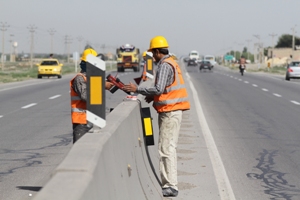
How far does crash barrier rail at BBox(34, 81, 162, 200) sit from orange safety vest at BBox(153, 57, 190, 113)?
0.34 m

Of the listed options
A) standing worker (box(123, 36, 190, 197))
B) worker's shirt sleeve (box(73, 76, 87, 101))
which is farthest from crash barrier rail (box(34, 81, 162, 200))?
worker's shirt sleeve (box(73, 76, 87, 101))

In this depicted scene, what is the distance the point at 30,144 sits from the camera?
13.7 metres

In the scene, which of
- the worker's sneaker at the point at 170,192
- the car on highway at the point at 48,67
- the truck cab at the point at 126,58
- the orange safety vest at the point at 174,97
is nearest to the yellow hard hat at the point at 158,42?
the orange safety vest at the point at 174,97

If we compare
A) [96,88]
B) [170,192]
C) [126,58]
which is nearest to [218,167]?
[170,192]

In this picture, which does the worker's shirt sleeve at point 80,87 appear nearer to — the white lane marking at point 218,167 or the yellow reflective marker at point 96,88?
the white lane marking at point 218,167

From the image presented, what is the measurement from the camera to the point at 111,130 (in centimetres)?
597

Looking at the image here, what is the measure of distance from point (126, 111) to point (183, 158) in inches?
165

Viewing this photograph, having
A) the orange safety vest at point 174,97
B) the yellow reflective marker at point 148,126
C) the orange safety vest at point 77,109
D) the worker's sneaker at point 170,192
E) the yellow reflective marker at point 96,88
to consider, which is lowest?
the worker's sneaker at point 170,192

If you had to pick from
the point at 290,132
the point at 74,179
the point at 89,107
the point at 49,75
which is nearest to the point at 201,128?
the point at 290,132

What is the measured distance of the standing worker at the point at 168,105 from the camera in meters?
8.05

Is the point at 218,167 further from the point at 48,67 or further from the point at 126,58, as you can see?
the point at 126,58

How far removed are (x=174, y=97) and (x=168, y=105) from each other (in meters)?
0.12

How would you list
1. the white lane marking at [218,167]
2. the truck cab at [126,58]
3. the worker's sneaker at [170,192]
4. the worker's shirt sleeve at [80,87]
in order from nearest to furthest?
the worker's sneaker at [170,192]
the worker's shirt sleeve at [80,87]
the white lane marking at [218,167]
the truck cab at [126,58]

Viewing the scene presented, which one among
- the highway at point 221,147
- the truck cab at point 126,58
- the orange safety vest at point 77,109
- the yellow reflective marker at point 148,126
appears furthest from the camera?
the truck cab at point 126,58
